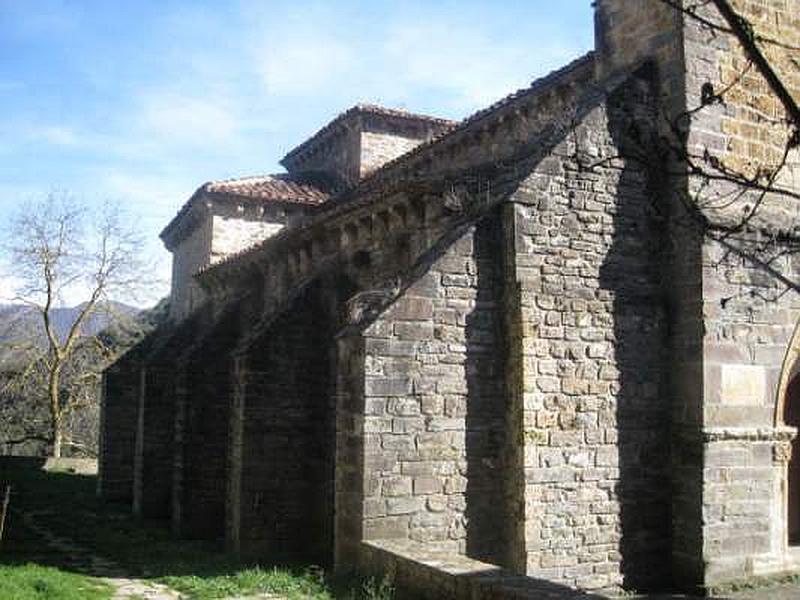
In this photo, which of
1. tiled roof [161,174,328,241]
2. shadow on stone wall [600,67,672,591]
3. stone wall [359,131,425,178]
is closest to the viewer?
shadow on stone wall [600,67,672,591]

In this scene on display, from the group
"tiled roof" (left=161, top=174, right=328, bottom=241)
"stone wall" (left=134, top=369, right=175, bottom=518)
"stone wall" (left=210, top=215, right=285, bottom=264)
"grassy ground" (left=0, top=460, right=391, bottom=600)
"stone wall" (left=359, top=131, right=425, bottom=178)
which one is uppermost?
"stone wall" (left=359, top=131, right=425, bottom=178)

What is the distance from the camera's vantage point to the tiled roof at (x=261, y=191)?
1958 centimetres

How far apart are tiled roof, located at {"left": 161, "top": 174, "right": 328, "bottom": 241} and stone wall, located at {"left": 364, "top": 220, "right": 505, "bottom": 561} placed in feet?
39.7

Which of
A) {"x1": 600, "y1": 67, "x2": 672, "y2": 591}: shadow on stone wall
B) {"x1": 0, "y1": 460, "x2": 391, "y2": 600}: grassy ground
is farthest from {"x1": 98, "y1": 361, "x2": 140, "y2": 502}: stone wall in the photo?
{"x1": 600, "y1": 67, "x2": 672, "y2": 591}: shadow on stone wall

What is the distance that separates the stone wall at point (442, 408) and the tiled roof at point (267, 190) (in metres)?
12.2

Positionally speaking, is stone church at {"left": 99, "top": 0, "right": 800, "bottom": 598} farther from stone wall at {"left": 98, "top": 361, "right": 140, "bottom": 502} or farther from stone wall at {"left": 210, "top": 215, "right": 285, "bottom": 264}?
stone wall at {"left": 210, "top": 215, "right": 285, "bottom": 264}

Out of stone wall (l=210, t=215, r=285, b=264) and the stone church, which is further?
stone wall (l=210, t=215, r=285, b=264)

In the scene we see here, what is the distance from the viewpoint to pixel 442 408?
8141 millimetres

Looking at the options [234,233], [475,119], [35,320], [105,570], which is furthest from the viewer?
[35,320]

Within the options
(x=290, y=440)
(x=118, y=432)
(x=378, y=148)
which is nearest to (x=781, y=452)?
(x=290, y=440)

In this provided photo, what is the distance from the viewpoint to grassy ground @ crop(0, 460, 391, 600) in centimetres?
Result: 791

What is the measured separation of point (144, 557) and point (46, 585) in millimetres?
2928

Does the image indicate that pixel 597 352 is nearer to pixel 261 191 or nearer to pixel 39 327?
pixel 261 191

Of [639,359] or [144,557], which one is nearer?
[639,359]
